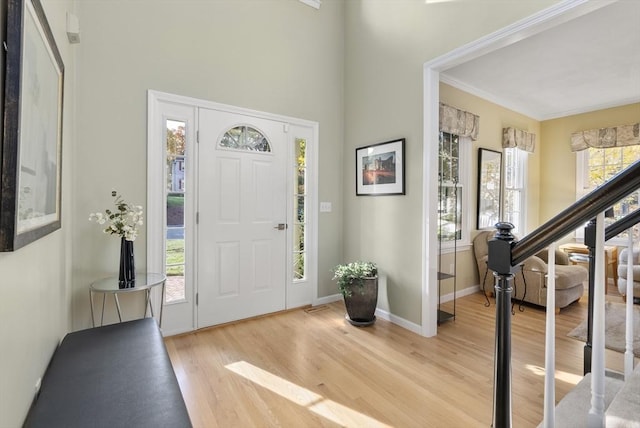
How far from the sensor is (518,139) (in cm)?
458

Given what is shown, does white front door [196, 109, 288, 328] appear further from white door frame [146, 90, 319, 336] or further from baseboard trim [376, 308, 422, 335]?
baseboard trim [376, 308, 422, 335]

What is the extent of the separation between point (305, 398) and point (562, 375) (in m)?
1.79

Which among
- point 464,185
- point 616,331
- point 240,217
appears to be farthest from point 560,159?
point 240,217

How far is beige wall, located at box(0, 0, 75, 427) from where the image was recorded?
2.91 ft

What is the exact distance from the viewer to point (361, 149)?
139 inches

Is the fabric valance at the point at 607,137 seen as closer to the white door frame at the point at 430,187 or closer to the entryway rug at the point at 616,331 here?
the entryway rug at the point at 616,331

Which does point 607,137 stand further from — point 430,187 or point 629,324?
point 629,324

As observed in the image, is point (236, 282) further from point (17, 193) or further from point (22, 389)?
A: point (17, 193)

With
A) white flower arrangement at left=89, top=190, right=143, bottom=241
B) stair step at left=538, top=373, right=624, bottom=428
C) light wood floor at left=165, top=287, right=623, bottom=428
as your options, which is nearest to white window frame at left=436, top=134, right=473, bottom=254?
light wood floor at left=165, top=287, right=623, bottom=428

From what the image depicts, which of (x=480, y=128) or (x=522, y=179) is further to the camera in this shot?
(x=522, y=179)

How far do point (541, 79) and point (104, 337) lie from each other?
4.94 meters

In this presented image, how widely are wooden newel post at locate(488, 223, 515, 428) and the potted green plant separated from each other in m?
1.98

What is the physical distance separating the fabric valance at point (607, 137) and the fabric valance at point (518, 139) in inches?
24.9

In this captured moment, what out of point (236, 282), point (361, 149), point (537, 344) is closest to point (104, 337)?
point (236, 282)
